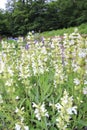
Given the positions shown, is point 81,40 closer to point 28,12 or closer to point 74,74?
point 74,74

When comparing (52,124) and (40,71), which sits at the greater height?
(40,71)

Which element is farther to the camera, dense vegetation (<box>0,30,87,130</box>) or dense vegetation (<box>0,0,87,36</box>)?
dense vegetation (<box>0,0,87,36</box>)

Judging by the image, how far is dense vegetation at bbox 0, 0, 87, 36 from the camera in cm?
2075

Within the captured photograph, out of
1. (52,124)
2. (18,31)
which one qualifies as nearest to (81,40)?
(52,124)

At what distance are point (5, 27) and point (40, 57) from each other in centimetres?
1909

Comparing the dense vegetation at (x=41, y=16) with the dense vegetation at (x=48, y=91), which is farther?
the dense vegetation at (x=41, y=16)

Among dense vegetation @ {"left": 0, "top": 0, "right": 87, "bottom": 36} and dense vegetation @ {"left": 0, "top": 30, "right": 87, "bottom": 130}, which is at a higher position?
dense vegetation @ {"left": 0, "top": 0, "right": 87, "bottom": 36}

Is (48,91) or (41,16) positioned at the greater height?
(41,16)

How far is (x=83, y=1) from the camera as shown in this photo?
21.8 metres

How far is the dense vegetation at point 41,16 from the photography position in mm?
20750

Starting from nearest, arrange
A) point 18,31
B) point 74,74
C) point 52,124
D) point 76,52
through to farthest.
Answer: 1. point 52,124
2. point 76,52
3. point 74,74
4. point 18,31

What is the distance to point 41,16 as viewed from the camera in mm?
21156

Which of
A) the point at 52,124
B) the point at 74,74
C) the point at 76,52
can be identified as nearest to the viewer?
the point at 52,124

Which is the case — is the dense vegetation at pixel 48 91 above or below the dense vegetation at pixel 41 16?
below
